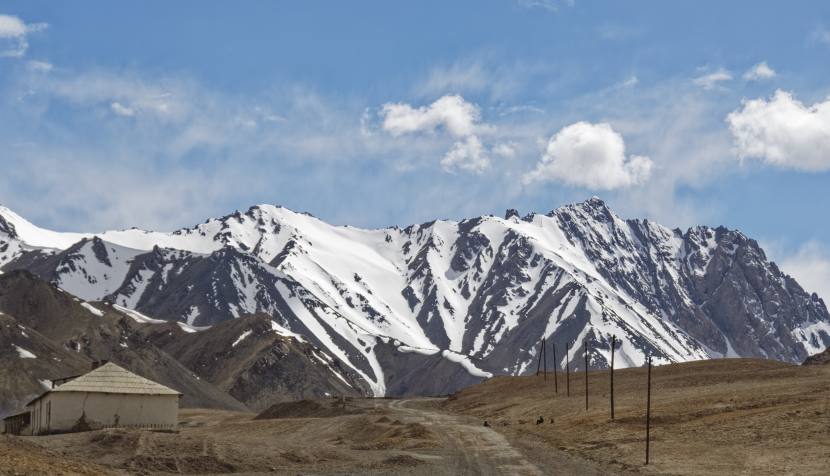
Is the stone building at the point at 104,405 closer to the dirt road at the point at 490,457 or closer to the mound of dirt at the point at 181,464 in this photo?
the dirt road at the point at 490,457

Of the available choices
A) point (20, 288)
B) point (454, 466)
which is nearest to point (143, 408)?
point (454, 466)

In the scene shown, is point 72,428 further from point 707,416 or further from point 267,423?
point 707,416

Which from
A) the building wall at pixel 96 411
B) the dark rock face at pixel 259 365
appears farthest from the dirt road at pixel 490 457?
the dark rock face at pixel 259 365

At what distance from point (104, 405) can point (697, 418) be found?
32.3m

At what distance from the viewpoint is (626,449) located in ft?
121

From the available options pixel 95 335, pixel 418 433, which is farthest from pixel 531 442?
pixel 95 335

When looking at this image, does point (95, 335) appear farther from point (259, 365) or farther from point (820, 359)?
point (820, 359)

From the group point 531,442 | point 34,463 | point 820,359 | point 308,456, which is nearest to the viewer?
point 34,463

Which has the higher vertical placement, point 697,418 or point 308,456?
point 697,418

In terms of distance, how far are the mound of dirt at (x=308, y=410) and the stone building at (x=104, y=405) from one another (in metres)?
25.1

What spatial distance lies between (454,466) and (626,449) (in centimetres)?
883

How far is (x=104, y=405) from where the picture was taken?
47.2 m

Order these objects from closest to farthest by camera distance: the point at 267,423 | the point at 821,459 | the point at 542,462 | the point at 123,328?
the point at 821,459 → the point at 542,462 → the point at 267,423 → the point at 123,328

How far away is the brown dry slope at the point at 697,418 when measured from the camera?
1303 inches
